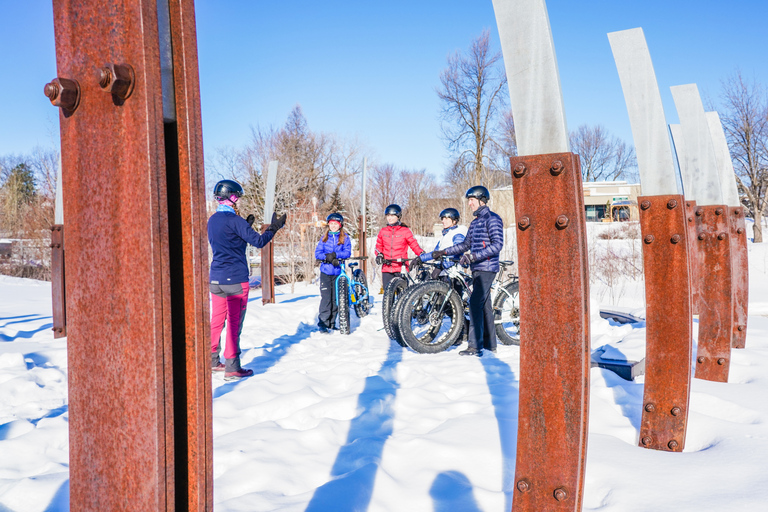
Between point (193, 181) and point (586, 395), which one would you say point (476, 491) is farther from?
point (193, 181)

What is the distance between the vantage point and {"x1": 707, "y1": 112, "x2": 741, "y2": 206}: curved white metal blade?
4906mm

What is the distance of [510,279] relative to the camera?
763 centimetres

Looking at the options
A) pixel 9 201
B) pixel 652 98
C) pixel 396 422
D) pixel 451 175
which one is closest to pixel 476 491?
pixel 396 422

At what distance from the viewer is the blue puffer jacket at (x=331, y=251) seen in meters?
7.73

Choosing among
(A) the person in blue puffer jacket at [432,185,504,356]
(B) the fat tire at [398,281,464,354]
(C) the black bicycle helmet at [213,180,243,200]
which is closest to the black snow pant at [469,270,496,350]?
(A) the person in blue puffer jacket at [432,185,504,356]

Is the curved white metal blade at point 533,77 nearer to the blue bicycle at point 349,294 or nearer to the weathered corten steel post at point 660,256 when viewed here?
the weathered corten steel post at point 660,256

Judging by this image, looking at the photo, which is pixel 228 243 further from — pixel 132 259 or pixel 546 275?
pixel 132 259

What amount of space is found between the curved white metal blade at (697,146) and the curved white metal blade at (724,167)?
1.09 metres

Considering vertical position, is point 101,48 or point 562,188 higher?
point 101,48

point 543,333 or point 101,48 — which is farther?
point 543,333

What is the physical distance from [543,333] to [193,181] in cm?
103

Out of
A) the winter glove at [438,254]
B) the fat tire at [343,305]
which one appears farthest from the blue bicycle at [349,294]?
the winter glove at [438,254]

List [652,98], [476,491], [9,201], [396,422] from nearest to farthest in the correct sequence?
[476,491], [652,98], [396,422], [9,201]

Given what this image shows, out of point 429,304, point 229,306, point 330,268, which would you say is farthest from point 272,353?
point 429,304
